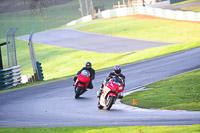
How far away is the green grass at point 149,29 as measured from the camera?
44094mm

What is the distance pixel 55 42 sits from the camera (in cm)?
5166

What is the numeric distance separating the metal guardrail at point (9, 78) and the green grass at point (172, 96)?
360 inches

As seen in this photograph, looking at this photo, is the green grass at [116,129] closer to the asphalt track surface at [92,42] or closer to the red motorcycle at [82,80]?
the red motorcycle at [82,80]

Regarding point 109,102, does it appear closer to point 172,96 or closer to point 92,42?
point 172,96

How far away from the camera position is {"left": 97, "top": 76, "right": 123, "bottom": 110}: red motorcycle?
12406 millimetres

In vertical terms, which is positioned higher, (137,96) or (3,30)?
(137,96)

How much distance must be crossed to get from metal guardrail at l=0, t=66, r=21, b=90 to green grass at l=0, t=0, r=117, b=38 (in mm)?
61020

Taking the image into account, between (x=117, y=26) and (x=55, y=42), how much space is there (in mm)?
10604

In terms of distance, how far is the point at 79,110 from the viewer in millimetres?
12812

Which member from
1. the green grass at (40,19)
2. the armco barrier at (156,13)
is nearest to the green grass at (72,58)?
the armco barrier at (156,13)

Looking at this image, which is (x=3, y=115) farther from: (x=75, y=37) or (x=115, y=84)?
(x=75, y=37)

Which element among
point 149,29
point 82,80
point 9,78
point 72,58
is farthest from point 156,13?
point 82,80

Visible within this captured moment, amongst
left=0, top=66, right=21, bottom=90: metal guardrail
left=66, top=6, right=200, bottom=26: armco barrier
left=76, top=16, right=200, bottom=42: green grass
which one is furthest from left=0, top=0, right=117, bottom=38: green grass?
left=0, top=66, right=21, bottom=90: metal guardrail

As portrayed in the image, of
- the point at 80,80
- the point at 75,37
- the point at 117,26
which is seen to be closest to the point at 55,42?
the point at 75,37
